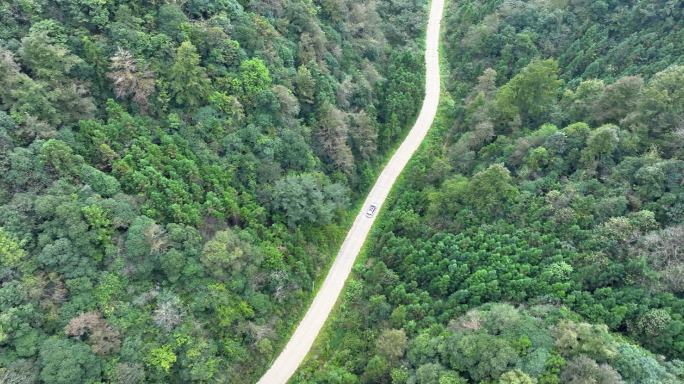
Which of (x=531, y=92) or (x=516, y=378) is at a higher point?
(x=531, y=92)

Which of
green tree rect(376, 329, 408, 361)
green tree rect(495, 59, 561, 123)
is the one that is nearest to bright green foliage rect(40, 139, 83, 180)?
green tree rect(376, 329, 408, 361)

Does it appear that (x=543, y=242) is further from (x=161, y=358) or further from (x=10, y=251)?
(x=10, y=251)

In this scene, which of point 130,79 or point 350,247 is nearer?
point 130,79

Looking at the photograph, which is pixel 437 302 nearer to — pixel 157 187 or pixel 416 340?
pixel 416 340

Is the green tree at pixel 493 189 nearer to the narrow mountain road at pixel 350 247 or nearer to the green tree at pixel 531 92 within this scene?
the green tree at pixel 531 92

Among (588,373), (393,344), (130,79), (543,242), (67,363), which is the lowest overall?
(67,363)

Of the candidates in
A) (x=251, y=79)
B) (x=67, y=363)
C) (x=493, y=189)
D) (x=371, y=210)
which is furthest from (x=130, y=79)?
(x=493, y=189)

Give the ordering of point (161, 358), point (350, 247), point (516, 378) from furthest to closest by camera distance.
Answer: point (350, 247), point (161, 358), point (516, 378)

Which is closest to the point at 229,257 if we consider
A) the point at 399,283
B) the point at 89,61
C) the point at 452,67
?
the point at 399,283
